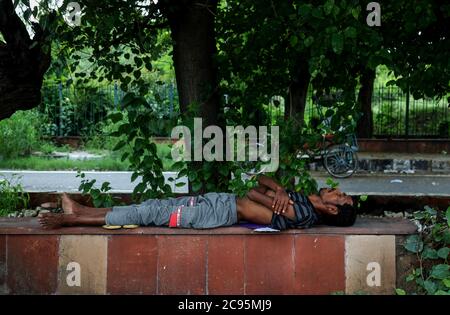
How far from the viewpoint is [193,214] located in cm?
460

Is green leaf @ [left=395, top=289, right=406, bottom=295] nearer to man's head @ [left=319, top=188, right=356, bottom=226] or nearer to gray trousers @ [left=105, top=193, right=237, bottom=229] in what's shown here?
man's head @ [left=319, top=188, right=356, bottom=226]

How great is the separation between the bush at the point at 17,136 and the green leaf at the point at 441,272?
42.7 ft

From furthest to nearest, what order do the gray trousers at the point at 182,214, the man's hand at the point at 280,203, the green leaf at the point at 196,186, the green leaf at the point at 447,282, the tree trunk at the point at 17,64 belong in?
the green leaf at the point at 196,186 → the tree trunk at the point at 17,64 → the gray trousers at the point at 182,214 → the man's hand at the point at 280,203 → the green leaf at the point at 447,282

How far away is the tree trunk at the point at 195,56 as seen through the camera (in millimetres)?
6172

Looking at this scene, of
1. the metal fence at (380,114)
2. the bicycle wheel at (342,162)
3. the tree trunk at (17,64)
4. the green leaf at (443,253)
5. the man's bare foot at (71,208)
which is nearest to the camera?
the green leaf at (443,253)

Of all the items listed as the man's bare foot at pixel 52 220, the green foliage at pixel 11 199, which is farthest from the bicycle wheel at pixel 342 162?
the man's bare foot at pixel 52 220

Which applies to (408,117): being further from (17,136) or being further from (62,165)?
(17,136)

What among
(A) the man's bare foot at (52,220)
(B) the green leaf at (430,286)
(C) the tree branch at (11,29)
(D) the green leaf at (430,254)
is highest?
(C) the tree branch at (11,29)

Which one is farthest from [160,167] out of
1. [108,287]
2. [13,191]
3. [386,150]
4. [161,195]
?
[386,150]

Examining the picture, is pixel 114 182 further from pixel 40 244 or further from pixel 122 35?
pixel 40 244

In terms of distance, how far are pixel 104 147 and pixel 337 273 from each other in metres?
13.5

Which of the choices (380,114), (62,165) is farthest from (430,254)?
(380,114)

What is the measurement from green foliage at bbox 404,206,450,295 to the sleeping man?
20.4 inches

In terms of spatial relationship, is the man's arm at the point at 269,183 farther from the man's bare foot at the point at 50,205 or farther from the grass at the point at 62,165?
the grass at the point at 62,165
